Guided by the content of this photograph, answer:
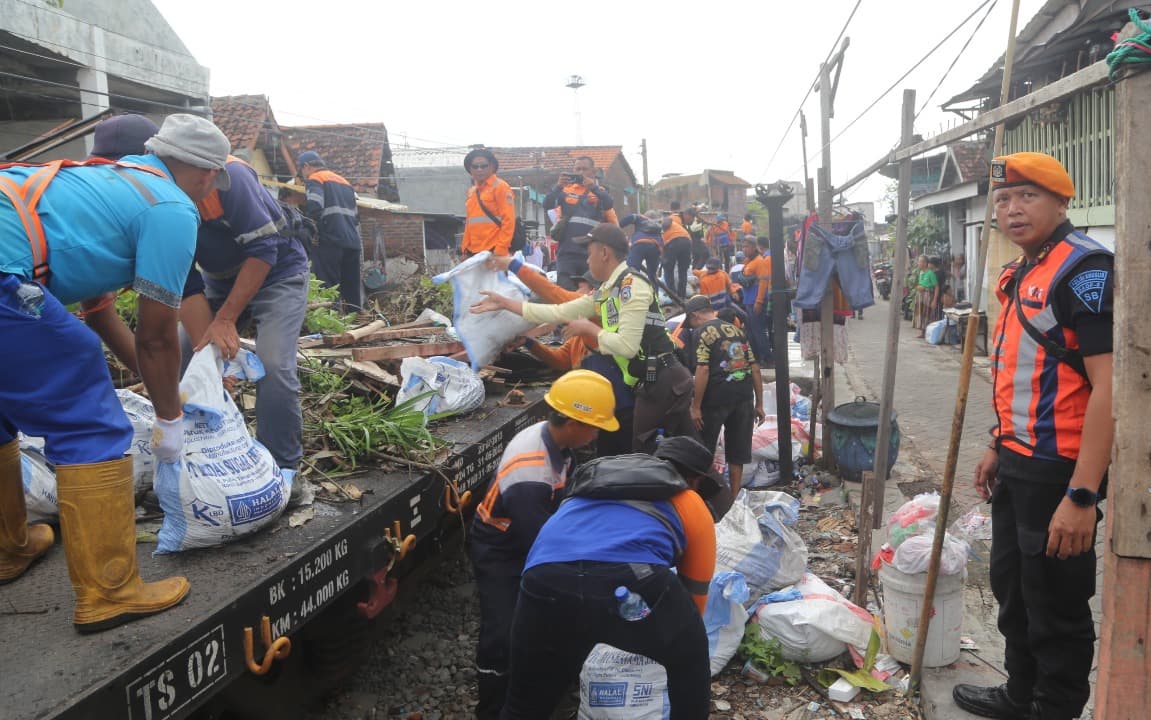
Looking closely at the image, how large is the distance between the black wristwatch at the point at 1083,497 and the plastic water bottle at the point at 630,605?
55.4 inches

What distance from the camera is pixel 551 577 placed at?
252 centimetres

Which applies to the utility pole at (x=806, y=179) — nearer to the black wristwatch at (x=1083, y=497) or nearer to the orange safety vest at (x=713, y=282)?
the orange safety vest at (x=713, y=282)

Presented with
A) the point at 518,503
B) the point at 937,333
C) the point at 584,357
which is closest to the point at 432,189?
the point at 937,333

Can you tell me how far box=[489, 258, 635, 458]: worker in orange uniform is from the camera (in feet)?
15.4

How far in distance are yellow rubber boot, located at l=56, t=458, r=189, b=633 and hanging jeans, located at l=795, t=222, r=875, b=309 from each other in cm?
574

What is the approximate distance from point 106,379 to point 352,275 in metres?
5.42

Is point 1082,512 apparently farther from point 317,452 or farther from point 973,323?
point 317,452

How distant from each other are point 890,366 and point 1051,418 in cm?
144

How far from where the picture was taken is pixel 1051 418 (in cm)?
263

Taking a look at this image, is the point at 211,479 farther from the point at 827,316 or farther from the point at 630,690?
the point at 827,316

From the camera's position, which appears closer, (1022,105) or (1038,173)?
(1022,105)

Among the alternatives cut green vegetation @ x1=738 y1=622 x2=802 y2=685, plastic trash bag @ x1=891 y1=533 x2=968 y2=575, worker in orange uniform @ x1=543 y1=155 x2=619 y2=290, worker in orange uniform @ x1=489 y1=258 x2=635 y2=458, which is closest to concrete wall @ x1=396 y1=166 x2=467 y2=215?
worker in orange uniform @ x1=543 y1=155 x2=619 y2=290

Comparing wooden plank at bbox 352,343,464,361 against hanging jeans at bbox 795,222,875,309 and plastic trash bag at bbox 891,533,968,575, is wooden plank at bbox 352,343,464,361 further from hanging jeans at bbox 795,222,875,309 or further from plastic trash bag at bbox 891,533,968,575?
hanging jeans at bbox 795,222,875,309

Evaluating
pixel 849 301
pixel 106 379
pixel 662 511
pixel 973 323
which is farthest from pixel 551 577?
pixel 849 301
